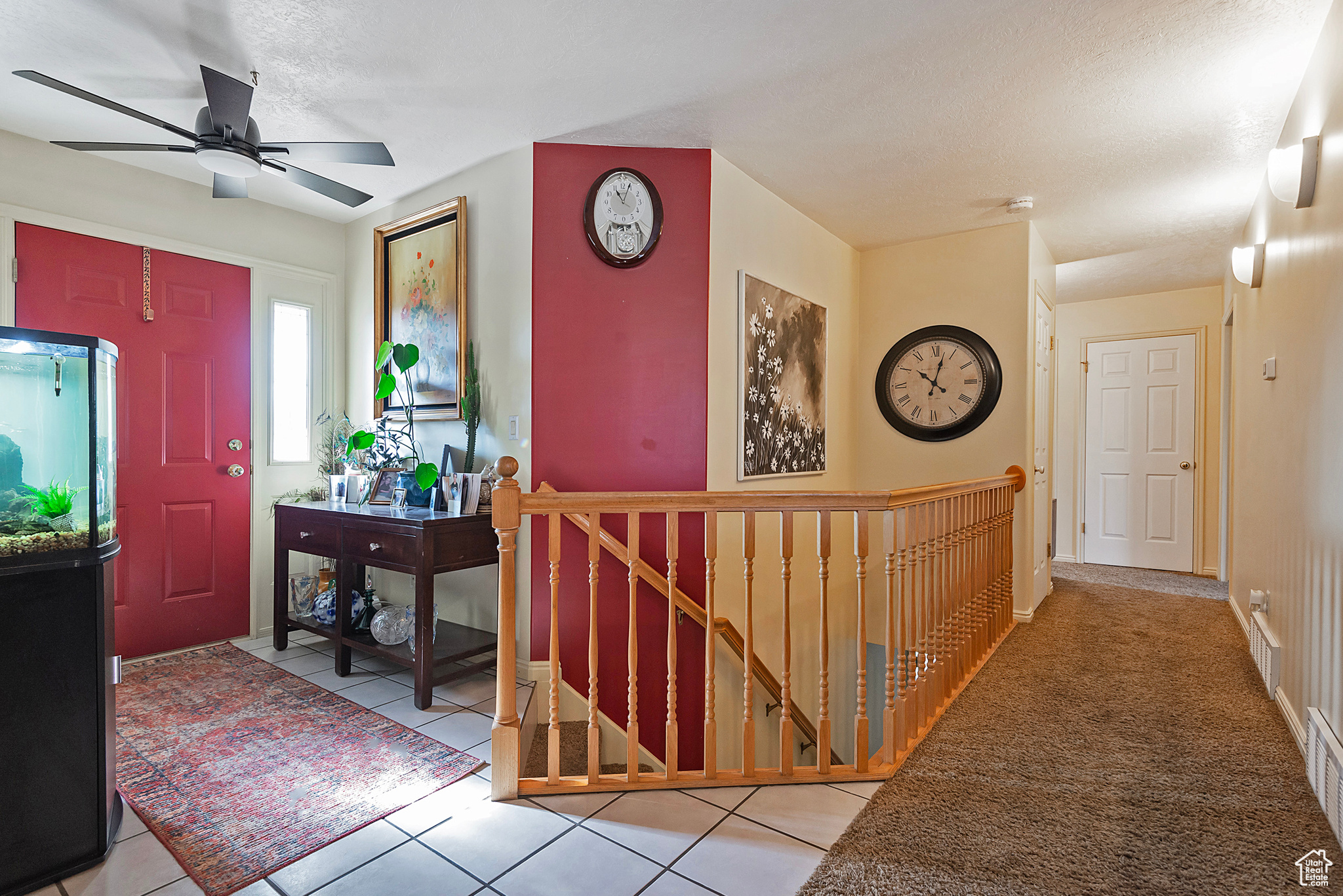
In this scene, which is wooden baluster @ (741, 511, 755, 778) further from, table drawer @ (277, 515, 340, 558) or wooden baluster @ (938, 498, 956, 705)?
table drawer @ (277, 515, 340, 558)

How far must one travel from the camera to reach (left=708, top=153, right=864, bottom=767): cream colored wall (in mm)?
3279

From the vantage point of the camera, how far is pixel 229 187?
2.83m

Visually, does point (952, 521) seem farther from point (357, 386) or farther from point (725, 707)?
point (357, 386)

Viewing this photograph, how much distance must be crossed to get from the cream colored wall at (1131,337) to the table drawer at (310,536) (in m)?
5.65

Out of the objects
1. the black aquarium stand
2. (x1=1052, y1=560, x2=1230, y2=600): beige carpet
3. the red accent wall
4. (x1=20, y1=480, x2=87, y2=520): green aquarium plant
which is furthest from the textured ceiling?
(x1=1052, y1=560, x2=1230, y2=600): beige carpet

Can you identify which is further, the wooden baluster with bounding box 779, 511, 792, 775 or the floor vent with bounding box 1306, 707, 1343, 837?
the wooden baluster with bounding box 779, 511, 792, 775

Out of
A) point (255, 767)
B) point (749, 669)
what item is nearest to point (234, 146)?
point (255, 767)

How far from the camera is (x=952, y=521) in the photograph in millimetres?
2830

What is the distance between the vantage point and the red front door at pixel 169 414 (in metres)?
3.15

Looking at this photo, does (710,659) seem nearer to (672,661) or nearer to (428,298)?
(672,661)

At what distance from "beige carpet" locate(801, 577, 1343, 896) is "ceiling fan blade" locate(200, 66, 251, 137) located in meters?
2.91

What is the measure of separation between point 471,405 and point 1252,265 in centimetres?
396

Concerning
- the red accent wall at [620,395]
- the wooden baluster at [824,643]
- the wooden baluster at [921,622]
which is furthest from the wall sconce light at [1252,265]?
the wooden baluster at [824,643]

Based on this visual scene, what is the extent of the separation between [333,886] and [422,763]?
0.65 meters
